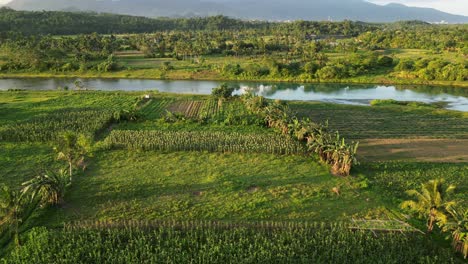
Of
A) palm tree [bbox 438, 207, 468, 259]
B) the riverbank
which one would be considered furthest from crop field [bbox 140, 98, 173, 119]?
palm tree [bbox 438, 207, 468, 259]

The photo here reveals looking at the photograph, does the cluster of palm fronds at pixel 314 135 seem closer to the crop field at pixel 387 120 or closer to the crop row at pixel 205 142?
the crop row at pixel 205 142

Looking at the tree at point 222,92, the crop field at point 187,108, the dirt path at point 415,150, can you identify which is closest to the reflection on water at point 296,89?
the tree at point 222,92

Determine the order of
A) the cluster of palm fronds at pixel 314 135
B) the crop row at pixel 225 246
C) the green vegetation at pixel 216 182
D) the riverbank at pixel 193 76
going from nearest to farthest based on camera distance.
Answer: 1. the crop row at pixel 225 246
2. the green vegetation at pixel 216 182
3. the cluster of palm fronds at pixel 314 135
4. the riverbank at pixel 193 76

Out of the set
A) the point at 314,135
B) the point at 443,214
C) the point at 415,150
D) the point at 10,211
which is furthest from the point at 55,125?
the point at 443,214

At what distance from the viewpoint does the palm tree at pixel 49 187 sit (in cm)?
2299

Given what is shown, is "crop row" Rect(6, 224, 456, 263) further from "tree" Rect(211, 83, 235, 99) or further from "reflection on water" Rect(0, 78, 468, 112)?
"reflection on water" Rect(0, 78, 468, 112)

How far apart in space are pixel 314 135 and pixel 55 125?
82.1 ft

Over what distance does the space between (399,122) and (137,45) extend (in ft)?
272

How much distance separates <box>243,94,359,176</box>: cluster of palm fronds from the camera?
29.0 meters

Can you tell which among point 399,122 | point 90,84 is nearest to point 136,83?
point 90,84

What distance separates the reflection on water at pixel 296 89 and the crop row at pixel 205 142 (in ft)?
81.0

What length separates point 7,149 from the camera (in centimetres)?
3322

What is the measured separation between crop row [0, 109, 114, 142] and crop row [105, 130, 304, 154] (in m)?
4.89

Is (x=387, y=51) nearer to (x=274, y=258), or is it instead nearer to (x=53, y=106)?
(x=53, y=106)
